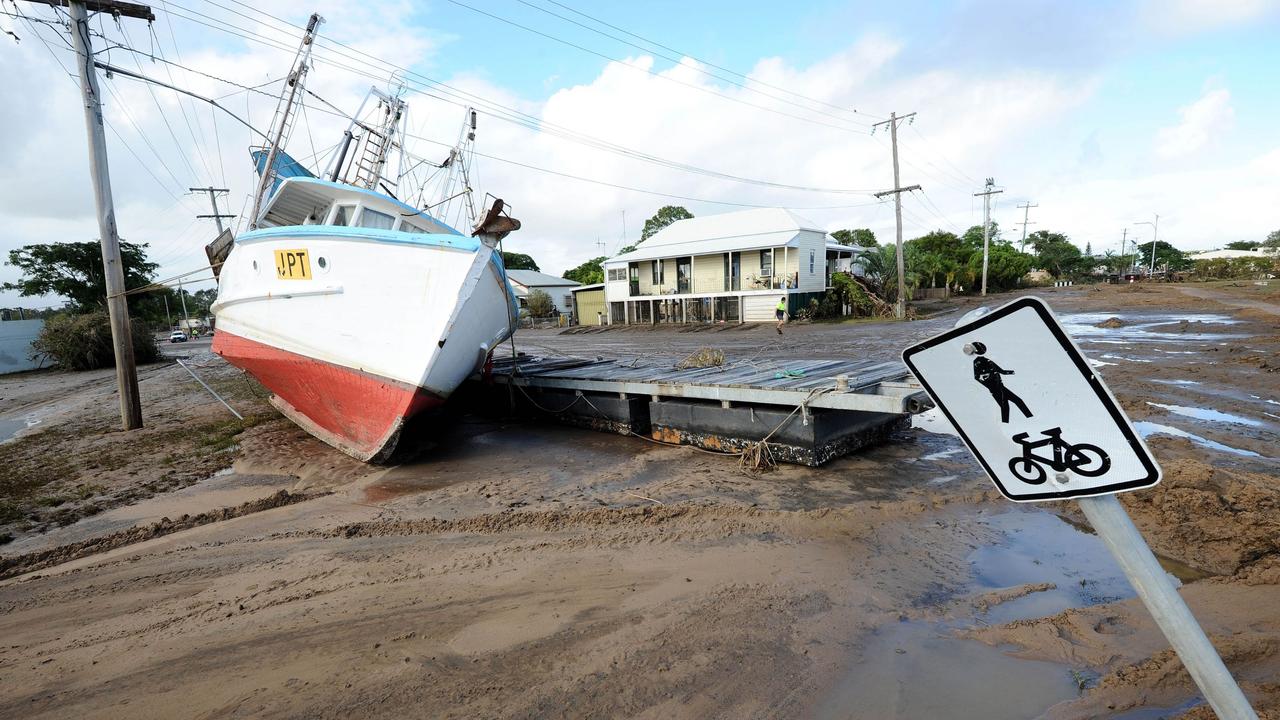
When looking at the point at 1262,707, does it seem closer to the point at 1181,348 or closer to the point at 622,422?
the point at 622,422

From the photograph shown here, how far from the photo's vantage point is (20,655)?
3.28 metres

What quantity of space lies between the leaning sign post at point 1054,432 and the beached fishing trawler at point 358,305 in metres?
6.11

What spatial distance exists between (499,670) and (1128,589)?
3740mm

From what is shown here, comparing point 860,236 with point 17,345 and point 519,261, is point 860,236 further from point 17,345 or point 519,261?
point 17,345

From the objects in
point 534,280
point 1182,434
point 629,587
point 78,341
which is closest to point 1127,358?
point 1182,434

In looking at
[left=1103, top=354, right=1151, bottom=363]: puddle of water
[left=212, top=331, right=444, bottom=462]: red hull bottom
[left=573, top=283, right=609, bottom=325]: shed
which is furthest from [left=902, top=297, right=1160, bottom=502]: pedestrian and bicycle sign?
[left=573, top=283, right=609, bottom=325]: shed

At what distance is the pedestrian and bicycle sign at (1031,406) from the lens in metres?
1.16

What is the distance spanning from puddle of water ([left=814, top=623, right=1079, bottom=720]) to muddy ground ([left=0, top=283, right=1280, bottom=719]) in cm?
1

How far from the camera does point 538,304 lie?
137 feet

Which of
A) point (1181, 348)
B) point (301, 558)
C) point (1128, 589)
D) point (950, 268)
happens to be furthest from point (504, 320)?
point (950, 268)

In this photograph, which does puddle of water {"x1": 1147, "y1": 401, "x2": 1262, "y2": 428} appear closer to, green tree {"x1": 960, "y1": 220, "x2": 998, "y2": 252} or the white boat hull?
the white boat hull

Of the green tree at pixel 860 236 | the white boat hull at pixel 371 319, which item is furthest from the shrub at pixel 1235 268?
the white boat hull at pixel 371 319

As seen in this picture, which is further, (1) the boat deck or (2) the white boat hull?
(2) the white boat hull

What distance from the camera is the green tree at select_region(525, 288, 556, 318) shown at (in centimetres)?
4172
